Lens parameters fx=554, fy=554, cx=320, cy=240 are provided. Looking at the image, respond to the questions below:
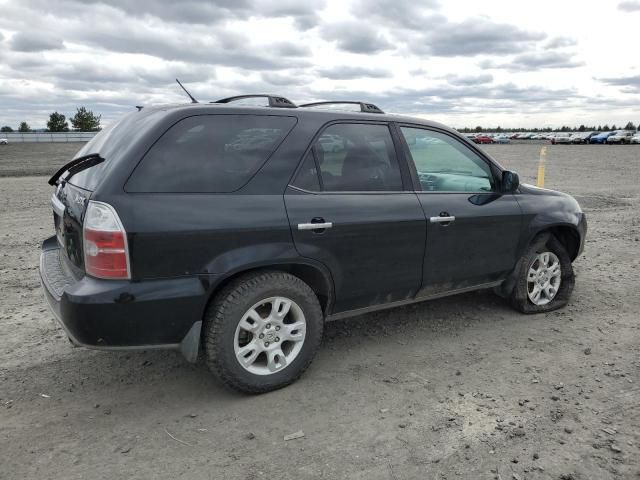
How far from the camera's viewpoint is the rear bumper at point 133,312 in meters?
2.97

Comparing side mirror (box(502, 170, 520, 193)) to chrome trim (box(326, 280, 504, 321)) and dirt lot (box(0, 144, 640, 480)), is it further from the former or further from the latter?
dirt lot (box(0, 144, 640, 480))

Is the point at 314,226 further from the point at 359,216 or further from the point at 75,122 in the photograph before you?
the point at 75,122

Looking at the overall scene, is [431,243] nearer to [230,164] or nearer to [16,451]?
[230,164]

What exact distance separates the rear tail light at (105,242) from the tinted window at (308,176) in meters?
1.12

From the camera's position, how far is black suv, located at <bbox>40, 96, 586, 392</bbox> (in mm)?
3020

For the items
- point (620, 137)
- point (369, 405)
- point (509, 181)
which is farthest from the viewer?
point (620, 137)

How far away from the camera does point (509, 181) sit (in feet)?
15.1

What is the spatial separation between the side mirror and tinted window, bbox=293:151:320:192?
1846mm

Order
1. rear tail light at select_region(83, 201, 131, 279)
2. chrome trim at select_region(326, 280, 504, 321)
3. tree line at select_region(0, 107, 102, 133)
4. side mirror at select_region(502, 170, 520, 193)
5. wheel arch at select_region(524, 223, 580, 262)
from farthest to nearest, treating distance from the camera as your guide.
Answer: tree line at select_region(0, 107, 102, 133), wheel arch at select_region(524, 223, 580, 262), side mirror at select_region(502, 170, 520, 193), chrome trim at select_region(326, 280, 504, 321), rear tail light at select_region(83, 201, 131, 279)

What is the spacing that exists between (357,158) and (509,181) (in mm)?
1489

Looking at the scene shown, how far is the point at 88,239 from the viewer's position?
301 centimetres

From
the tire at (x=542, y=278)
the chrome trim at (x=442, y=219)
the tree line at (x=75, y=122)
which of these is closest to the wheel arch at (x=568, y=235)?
the tire at (x=542, y=278)

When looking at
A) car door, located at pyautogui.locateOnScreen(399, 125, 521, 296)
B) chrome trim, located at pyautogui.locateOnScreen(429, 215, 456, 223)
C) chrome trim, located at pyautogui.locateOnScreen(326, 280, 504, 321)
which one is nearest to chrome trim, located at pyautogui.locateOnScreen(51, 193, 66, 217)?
chrome trim, located at pyautogui.locateOnScreen(326, 280, 504, 321)

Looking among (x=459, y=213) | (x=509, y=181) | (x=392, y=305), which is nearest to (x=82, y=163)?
(x=392, y=305)
